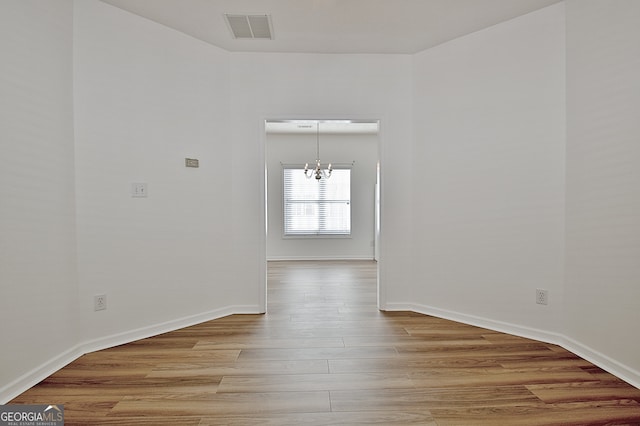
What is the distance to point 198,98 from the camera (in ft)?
11.1

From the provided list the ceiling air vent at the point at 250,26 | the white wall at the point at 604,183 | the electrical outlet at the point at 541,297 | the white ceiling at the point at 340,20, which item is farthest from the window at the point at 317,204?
the white wall at the point at 604,183

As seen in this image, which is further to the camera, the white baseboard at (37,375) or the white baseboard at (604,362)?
the white baseboard at (604,362)

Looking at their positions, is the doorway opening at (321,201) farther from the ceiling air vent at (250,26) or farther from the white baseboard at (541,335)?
the ceiling air vent at (250,26)

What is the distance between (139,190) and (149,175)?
162 millimetres

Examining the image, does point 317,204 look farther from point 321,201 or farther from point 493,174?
point 493,174

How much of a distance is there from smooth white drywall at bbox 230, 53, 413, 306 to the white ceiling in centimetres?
16

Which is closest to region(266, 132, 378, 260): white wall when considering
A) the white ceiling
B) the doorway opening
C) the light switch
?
the doorway opening

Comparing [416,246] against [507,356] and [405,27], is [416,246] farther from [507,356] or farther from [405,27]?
[405,27]

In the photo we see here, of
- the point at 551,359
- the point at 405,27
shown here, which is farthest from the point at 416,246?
the point at 405,27

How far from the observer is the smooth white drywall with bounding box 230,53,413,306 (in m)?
3.61

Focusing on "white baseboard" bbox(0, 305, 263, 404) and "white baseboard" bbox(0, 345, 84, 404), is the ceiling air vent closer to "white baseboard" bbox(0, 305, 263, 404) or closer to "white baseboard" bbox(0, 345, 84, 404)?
"white baseboard" bbox(0, 305, 263, 404)

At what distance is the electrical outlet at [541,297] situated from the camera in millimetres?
2885

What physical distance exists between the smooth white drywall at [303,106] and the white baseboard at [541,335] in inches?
23.1

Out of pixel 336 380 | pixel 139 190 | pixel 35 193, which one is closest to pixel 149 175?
pixel 139 190
